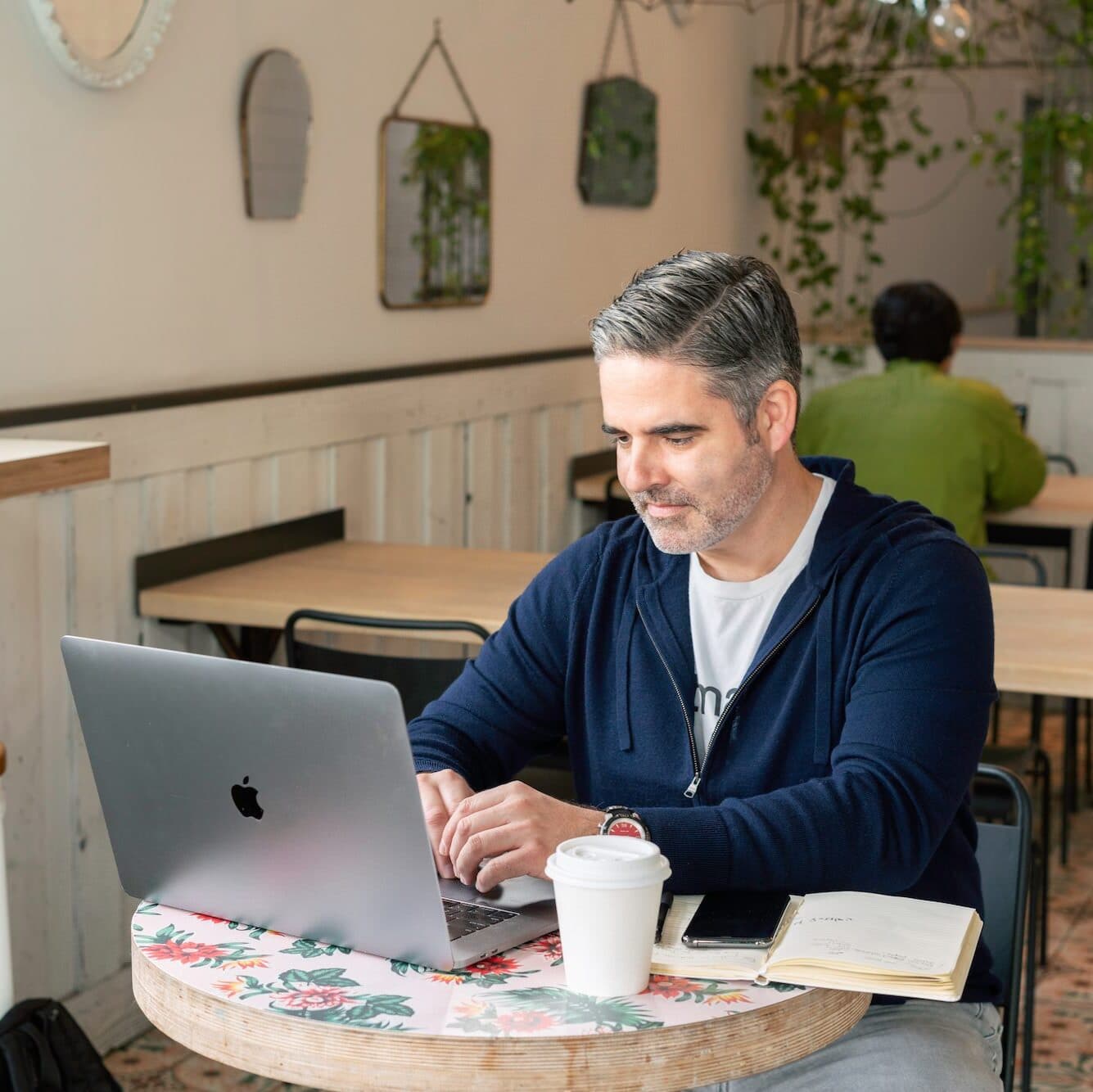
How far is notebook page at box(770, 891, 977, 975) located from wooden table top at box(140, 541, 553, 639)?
→ 5.04 ft

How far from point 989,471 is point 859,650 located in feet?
8.76

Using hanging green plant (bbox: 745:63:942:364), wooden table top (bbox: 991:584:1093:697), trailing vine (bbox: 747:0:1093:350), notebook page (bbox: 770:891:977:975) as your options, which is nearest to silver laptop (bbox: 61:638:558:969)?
notebook page (bbox: 770:891:977:975)

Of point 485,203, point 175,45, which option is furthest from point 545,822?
point 485,203

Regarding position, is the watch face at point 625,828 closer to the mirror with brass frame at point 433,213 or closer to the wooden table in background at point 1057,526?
the mirror with brass frame at point 433,213

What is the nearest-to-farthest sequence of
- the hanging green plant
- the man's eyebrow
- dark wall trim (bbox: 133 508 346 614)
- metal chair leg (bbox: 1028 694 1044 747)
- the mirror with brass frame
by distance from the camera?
the man's eyebrow
dark wall trim (bbox: 133 508 346 614)
metal chair leg (bbox: 1028 694 1044 747)
the mirror with brass frame
the hanging green plant

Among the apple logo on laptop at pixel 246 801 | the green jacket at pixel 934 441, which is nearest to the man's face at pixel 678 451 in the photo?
the apple logo on laptop at pixel 246 801

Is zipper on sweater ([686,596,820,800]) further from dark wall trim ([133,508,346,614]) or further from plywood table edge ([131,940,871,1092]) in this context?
dark wall trim ([133,508,346,614])

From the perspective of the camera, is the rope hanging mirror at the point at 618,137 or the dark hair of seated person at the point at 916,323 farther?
the rope hanging mirror at the point at 618,137

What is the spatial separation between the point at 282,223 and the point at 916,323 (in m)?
1.65

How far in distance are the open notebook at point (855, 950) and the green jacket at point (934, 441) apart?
2.79 meters

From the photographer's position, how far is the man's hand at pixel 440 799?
159 centimetres

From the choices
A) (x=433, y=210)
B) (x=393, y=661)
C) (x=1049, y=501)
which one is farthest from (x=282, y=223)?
(x=1049, y=501)

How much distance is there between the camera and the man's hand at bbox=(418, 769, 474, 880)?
1587mm

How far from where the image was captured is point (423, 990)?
1.33 meters
